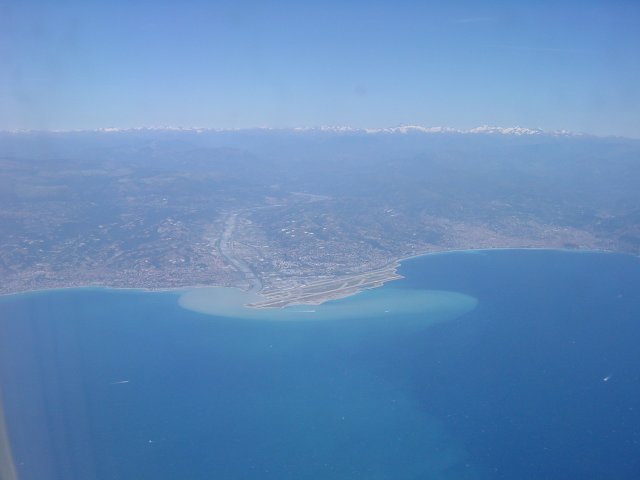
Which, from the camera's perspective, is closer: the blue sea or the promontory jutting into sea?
the blue sea

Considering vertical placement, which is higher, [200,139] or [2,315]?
[200,139]

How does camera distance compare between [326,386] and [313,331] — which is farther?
[313,331]

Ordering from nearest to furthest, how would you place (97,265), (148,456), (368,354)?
(148,456) → (368,354) → (97,265)

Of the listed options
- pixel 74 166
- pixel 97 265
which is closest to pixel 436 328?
pixel 97 265

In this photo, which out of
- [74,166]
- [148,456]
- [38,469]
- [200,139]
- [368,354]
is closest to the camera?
[38,469]

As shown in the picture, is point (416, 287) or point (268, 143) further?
point (268, 143)

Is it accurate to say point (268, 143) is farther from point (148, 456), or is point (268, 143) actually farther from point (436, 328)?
point (148, 456)

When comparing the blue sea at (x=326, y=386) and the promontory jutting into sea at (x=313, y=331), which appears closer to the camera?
the blue sea at (x=326, y=386)
